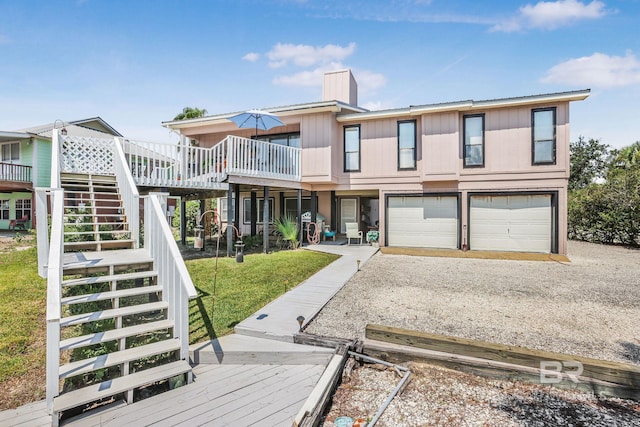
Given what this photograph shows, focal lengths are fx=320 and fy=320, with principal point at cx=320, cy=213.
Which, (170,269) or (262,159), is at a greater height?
(262,159)

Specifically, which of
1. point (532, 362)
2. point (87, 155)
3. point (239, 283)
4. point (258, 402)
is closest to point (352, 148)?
point (239, 283)

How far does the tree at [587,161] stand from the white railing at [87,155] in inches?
1361

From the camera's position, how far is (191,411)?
3107mm

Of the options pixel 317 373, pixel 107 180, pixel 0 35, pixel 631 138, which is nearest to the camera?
pixel 317 373

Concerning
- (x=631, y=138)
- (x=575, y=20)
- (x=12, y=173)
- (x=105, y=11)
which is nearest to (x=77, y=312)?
(x=105, y=11)

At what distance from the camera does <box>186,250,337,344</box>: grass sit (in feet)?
17.4

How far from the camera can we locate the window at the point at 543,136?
1075 cm

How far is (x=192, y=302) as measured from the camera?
630 centimetres

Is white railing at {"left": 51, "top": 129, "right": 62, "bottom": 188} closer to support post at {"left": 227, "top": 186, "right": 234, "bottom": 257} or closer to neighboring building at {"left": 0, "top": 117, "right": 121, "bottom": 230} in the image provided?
support post at {"left": 227, "top": 186, "right": 234, "bottom": 257}

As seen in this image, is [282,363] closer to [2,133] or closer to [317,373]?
[317,373]

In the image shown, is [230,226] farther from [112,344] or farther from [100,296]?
[100,296]

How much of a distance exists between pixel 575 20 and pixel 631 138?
24008 mm

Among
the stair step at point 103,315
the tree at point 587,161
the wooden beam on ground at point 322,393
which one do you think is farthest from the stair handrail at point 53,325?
the tree at point 587,161

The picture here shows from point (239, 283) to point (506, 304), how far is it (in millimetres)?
5563
